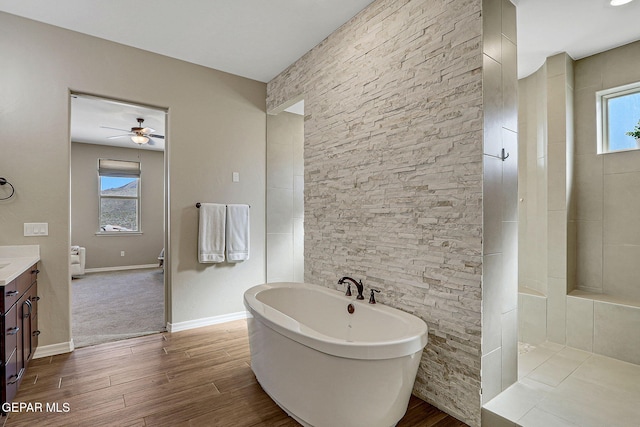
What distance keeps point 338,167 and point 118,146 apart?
20.7ft

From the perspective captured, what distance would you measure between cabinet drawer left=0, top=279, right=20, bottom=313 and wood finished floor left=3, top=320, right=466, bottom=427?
26.3 inches

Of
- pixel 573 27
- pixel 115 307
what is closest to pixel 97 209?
pixel 115 307

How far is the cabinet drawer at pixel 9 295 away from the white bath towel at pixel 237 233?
6.16ft

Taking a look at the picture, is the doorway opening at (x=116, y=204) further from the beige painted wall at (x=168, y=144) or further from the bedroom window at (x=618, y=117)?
the bedroom window at (x=618, y=117)

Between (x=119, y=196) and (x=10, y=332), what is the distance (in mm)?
5986

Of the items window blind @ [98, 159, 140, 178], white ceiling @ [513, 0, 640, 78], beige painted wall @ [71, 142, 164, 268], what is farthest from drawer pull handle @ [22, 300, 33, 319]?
window blind @ [98, 159, 140, 178]

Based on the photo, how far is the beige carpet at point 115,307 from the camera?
3.31 metres

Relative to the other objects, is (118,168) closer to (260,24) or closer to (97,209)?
(97,209)

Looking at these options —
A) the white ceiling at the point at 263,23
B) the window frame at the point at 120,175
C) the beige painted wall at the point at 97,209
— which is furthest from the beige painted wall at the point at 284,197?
the window frame at the point at 120,175

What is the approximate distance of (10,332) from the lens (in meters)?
1.88

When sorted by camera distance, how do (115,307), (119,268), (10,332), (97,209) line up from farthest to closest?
(119,268) → (97,209) → (115,307) → (10,332)

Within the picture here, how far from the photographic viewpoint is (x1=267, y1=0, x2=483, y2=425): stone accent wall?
1884mm

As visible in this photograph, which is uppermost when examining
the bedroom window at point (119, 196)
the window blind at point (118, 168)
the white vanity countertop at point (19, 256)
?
the window blind at point (118, 168)

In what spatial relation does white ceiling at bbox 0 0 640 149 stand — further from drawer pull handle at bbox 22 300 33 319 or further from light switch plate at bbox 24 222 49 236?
drawer pull handle at bbox 22 300 33 319
